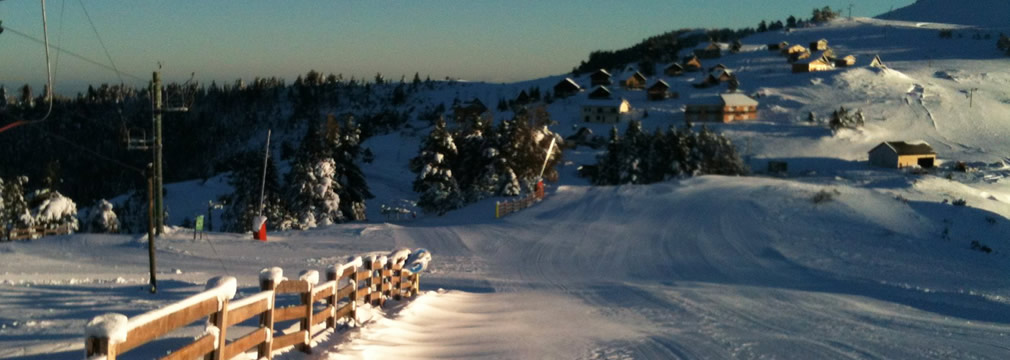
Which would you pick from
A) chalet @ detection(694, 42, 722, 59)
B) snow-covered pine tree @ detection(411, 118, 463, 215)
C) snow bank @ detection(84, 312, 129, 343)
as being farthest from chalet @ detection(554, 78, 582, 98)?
snow bank @ detection(84, 312, 129, 343)

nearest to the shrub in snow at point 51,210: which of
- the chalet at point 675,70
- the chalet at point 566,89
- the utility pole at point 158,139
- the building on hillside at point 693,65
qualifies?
the utility pole at point 158,139

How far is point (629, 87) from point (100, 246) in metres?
90.2

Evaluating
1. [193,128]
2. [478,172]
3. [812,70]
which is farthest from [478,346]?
[193,128]

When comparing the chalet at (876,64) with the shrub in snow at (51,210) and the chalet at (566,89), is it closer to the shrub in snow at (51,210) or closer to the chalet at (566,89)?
the chalet at (566,89)

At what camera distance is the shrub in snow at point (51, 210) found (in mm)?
45062

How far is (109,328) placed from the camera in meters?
4.83

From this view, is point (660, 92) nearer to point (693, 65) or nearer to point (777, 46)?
point (693, 65)

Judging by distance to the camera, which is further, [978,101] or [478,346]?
[978,101]

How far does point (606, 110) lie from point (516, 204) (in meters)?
51.7

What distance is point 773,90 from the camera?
97.1 meters

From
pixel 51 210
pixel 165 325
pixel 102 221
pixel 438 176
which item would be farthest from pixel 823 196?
pixel 51 210

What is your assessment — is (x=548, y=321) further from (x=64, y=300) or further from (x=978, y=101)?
(x=978, y=101)

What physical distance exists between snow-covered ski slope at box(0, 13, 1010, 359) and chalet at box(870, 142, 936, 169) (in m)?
2.96

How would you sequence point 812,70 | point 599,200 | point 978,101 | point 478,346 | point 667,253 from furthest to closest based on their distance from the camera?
point 812,70 < point 978,101 < point 599,200 < point 667,253 < point 478,346
